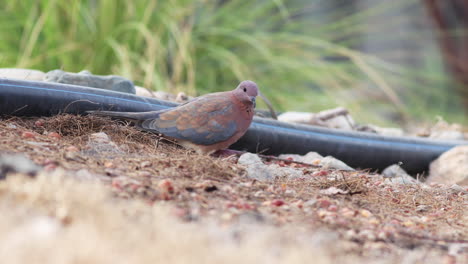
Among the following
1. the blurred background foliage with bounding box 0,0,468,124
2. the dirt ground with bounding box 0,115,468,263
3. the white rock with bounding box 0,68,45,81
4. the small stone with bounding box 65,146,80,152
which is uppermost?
the blurred background foliage with bounding box 0,0,468,124

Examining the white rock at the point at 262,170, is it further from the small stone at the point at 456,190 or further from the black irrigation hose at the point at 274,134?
the small stone at the point at 456,190

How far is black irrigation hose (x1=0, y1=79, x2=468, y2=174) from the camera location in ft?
8.55

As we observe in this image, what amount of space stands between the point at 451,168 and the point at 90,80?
1920 mm

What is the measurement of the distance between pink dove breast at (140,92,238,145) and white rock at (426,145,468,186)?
4.21ft

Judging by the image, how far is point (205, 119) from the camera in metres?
2.62

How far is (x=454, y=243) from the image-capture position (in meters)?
1.84

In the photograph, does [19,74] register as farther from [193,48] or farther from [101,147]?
[193,48]

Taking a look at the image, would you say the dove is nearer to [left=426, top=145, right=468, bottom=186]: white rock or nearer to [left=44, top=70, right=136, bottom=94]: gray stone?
[left=44, top=70, right=136, bottom=94]: gray stone

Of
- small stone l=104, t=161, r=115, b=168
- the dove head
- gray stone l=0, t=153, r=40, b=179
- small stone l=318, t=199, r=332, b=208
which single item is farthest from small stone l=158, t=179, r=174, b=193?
the dove head

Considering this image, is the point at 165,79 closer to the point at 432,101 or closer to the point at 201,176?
the point at 201,176

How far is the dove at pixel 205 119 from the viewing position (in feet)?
8.51

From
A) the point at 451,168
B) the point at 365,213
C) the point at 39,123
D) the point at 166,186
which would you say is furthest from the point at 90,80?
the point at 451,168

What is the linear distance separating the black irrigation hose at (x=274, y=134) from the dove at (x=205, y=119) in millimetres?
161

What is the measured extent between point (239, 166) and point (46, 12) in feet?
8.39
